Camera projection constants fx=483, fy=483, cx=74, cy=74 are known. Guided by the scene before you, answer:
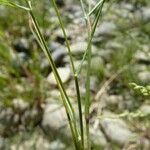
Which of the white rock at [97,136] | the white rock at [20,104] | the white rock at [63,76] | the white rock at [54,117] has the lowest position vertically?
the white rock at [97,136]

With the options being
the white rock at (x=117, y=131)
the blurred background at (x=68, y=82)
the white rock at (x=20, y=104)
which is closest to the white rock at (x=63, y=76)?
the blurred background at (x=68, y=82)

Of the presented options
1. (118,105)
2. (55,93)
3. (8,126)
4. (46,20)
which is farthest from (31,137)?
(46,20)

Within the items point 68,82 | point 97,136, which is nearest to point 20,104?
point 68,82

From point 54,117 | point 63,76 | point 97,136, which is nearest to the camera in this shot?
point 97,136

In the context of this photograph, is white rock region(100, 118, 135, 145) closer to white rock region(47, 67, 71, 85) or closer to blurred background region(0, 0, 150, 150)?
blurred background region(0, 0, 150, 150)

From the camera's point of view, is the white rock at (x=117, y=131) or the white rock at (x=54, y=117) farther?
the white rock at (x=54, y=117)

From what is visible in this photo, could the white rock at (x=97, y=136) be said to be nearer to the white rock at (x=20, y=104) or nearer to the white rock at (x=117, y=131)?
the white rock at (x=117, y=131)

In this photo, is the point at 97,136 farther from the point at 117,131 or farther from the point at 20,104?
the point at 20,104

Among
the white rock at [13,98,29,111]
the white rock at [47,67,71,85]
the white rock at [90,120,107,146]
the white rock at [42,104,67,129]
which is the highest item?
the white rock at [13,98,29,111]

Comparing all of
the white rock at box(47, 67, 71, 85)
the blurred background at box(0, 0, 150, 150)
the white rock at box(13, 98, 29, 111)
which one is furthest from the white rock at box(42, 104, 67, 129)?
the white rock at box(47, 67, 71, 85)

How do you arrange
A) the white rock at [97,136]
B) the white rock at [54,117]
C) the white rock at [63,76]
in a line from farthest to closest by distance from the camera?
the white rock at [63,76] < the white rock at [54,117] < the white rock at [97,136]
